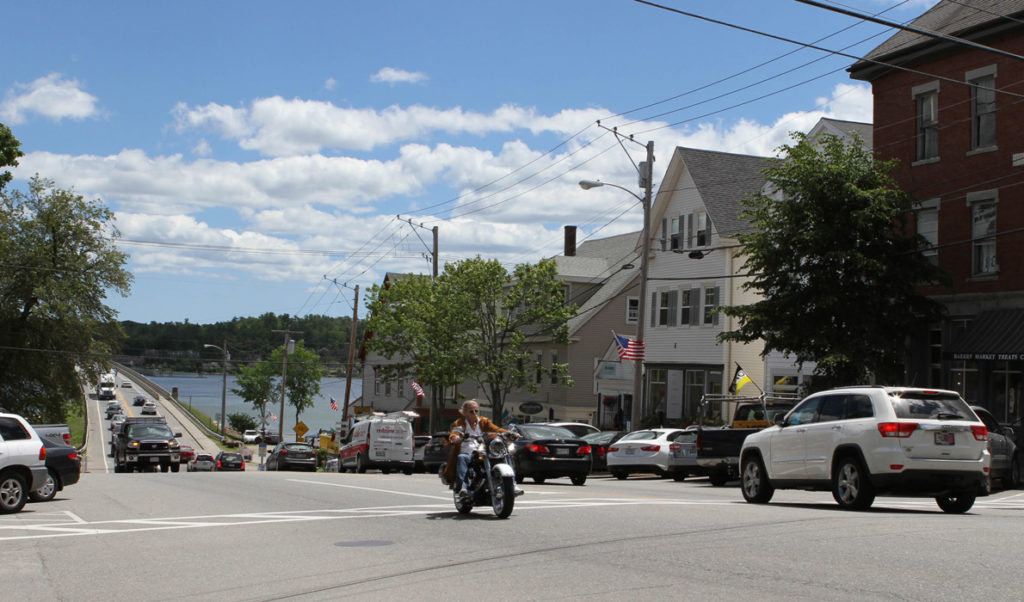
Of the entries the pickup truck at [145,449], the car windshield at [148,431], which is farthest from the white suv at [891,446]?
the car windshield at [148,431]

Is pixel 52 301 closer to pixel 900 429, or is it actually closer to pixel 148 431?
pixel 148 431

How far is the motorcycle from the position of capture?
537 inches

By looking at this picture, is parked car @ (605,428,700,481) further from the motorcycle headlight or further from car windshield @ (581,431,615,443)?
the motorcycle headlight

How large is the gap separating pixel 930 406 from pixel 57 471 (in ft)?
52.7

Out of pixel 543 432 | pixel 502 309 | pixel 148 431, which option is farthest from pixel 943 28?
pixel 148 431

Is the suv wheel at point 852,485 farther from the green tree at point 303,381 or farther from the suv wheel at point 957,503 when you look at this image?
the green tree at point 303,381

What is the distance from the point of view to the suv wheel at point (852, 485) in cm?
1480

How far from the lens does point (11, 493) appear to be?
18.0m

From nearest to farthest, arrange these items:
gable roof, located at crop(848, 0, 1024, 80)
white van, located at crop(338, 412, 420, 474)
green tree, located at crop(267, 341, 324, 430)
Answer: gable roof, located at crop(848, 0, 1024, 80)
white van, located at crop(338, 412, 420, 474)
green tree, located at crop(267, 341, 324, 430)

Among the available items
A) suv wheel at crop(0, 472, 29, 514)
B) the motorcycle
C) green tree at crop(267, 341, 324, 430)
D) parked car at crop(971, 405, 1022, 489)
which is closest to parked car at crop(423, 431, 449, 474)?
parked car at crop(971, 405, 1022, 489)

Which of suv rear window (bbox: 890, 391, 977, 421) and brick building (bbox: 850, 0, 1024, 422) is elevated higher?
brick building (bbox: 850, 0, 1024, 422)

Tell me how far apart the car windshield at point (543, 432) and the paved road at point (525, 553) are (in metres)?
8.56

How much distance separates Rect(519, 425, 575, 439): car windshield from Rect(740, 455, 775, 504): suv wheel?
8578 mm

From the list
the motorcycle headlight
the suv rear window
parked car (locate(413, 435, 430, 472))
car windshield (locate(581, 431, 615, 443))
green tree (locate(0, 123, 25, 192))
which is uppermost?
green tree (locate(0, 123, 25, 192))
